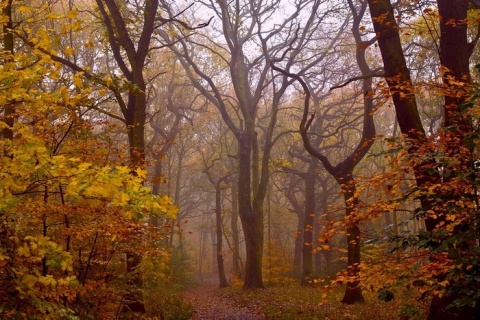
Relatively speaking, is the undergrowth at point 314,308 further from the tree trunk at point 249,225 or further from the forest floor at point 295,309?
the tree trunk at point 249,225

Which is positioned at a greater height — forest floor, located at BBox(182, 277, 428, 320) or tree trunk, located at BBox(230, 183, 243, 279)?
tree trunk, located at BBox(230, 183, 243, 279)

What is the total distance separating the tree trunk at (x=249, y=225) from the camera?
62.1 feet

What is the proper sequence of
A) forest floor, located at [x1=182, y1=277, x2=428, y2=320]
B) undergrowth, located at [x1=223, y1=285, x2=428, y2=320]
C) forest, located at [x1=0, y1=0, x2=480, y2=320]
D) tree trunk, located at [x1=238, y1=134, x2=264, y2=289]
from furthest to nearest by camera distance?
tree trunk, located at [x1=238, y1=134, x2=264, y2=289] < forest floor, located at [x1=182, y1=277, x2=428, y2=320] < undergrowth, located at [x1=223, y1=285, x2=428, y2=320] < forest, located at [x1=0, y1=0, x2=480, y2=320]

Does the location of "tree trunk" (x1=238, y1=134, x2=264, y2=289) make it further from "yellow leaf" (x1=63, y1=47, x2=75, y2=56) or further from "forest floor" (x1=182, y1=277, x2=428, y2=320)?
Result: "yellow leaf" (x1=63, y1=47, x2=75, y2=56)

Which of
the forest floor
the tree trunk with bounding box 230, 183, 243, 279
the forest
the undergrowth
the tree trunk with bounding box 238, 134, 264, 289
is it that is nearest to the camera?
the forest

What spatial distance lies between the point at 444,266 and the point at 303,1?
14.9 m

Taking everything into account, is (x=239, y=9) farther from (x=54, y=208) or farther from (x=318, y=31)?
(x=54, y=208)

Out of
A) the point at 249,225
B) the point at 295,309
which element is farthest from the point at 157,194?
the point at 249,225

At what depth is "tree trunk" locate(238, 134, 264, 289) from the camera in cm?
1894

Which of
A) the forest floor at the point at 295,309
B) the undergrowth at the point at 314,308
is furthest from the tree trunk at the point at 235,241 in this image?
the undergrowth at the point at 314,308

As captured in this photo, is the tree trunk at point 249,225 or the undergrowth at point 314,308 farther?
the tree trunk at point 249,225

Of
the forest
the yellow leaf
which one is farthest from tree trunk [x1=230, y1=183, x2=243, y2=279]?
the yellow leaf

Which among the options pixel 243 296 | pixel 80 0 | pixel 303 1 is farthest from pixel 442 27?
pixel 80 0

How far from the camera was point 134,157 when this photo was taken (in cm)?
927
